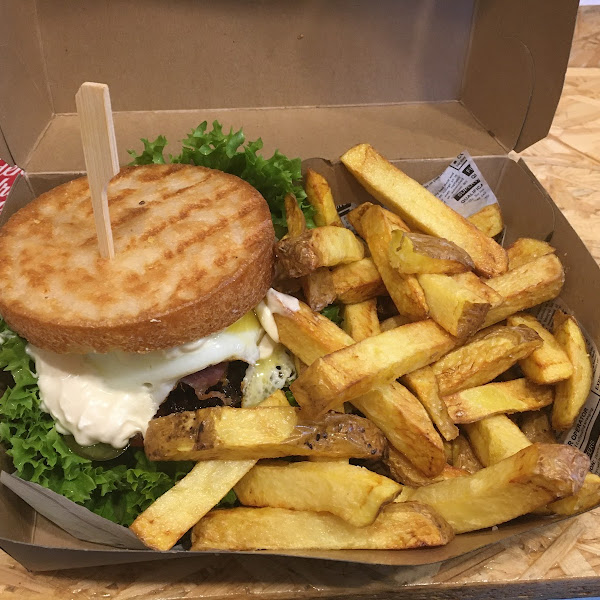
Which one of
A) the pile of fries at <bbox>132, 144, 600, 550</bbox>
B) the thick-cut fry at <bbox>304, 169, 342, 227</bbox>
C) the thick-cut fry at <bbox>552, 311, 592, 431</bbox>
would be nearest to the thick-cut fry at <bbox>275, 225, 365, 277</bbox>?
the pile of fries at <bbox>132, 144, 600, 550</bbox>

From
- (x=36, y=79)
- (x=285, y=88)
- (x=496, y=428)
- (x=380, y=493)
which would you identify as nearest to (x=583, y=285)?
(x=496, y=428)

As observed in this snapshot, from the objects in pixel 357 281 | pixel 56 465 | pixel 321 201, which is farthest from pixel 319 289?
pixel 56 465

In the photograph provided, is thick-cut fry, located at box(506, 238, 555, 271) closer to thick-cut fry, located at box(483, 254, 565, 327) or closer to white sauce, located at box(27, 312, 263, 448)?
thick-cut fry, located at box(483, 254, 565, 327)

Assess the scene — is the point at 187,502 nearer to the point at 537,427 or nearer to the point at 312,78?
the point at 537,427

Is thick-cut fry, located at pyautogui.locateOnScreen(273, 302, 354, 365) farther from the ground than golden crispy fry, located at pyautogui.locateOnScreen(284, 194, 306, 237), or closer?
closer

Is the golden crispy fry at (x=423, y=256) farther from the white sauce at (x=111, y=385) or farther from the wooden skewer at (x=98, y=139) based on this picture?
the wooden skewer at (x=98, y=139)

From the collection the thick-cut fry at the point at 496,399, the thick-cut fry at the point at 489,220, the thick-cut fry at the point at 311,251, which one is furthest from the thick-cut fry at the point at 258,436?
the thick-cut fry at the point at 489,220
